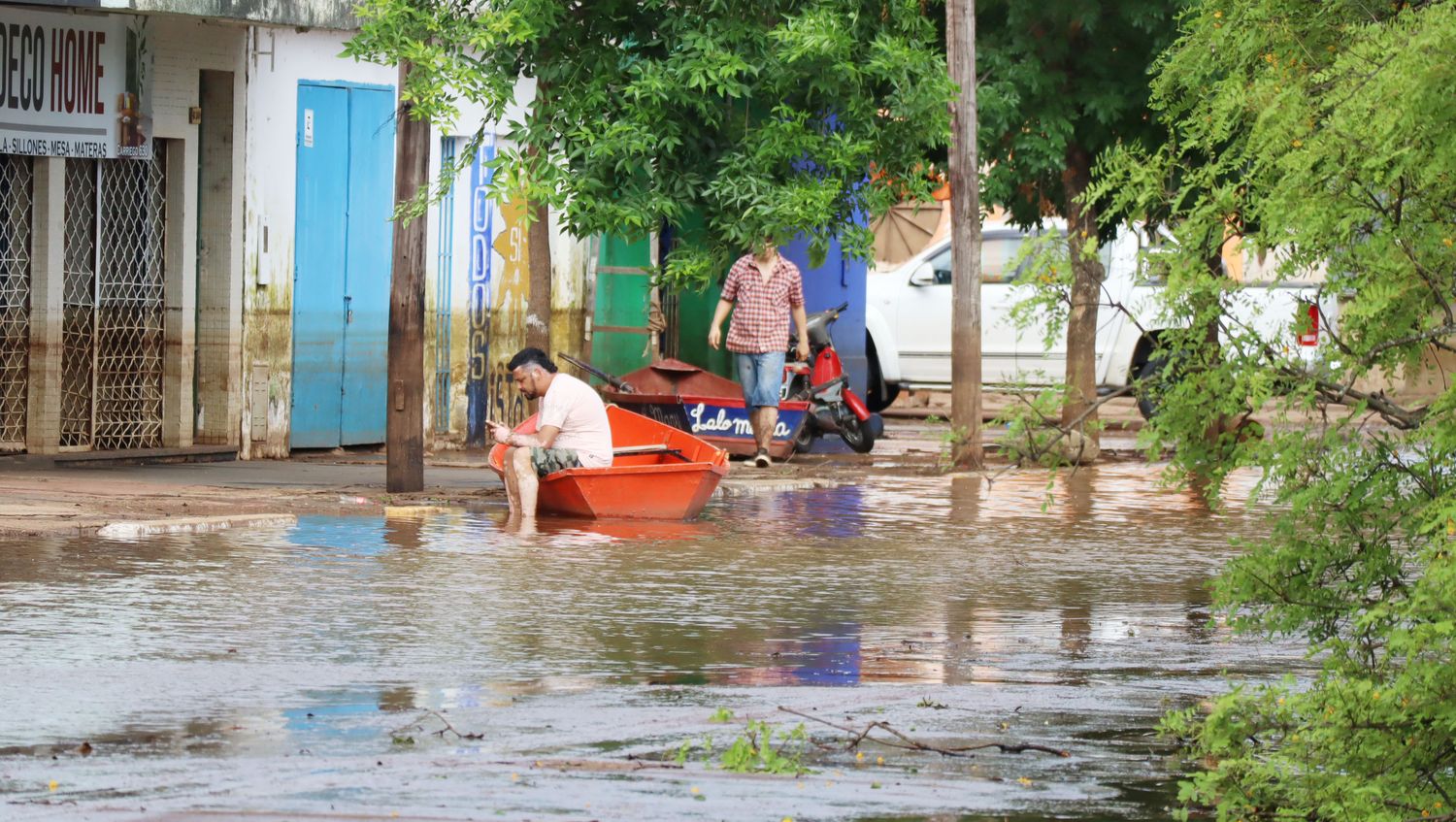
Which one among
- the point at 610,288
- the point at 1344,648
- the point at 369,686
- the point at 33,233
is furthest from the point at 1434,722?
the point at 610,288

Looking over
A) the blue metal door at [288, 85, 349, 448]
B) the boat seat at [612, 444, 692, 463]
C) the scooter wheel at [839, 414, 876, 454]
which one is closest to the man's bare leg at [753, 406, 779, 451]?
the scooter wheel at [839, 414, 876, 454]

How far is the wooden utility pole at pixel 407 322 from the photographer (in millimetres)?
15562

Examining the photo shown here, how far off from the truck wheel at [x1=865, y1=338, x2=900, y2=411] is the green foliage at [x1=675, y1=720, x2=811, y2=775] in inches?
720

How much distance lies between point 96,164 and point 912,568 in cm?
833

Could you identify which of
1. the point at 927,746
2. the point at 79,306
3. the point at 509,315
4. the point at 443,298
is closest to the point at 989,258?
the point at 509,315

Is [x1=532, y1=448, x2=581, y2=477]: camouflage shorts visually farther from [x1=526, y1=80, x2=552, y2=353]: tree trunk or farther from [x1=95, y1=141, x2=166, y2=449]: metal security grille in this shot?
[x1=95, y1=141, x2=166, y2=449]: metal security grille

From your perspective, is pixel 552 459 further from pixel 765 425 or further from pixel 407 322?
pixel 765 425

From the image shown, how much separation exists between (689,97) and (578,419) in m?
2.95

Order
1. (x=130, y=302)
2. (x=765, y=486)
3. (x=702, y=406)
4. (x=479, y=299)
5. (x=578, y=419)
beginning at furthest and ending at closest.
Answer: (x=479, y=299) < (x=702, y=406) < (x=130, y=302) < (x=765, y=486) < (x=578, y=419)

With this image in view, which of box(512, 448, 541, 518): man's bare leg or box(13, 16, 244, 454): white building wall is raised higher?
box(13, 16, 244, 454): white building wall

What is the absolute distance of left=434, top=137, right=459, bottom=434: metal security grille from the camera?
20016mm

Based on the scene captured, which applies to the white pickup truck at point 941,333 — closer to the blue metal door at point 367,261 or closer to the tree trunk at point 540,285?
the blue metal door at point 367,261

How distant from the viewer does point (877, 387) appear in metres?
26.0

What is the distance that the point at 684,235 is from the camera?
20.3m
